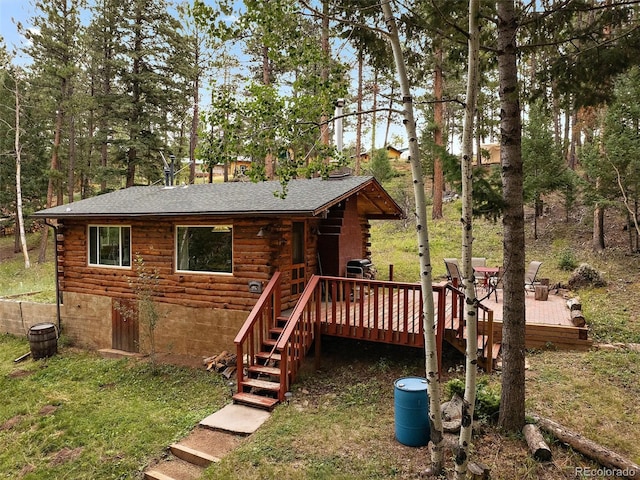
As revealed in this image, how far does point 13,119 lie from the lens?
70.9 feet

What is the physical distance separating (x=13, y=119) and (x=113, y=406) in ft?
71.1

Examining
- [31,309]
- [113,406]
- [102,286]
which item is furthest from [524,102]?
[31,309]

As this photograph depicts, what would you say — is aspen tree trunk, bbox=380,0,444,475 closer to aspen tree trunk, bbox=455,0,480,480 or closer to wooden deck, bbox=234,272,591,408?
aspen tree trunk, bbox=455,0,480,480

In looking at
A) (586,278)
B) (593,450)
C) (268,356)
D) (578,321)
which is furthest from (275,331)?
(586,278)

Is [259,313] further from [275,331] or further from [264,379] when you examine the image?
[264,379]

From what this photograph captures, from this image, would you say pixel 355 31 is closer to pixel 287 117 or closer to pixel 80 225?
pixel 287 117

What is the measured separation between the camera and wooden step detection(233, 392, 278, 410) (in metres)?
6.09

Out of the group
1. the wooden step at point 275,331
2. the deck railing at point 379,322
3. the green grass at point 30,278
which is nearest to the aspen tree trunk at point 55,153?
the green grass at point 30,278

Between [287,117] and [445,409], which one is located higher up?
[287,117]

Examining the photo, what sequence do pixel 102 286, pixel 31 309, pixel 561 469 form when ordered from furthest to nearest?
pixel 31 309 < pixel 102 286 < pixel 561 469

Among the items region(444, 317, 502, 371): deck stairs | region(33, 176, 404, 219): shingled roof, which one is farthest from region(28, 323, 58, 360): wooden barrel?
region(444, 317, 502, 371): deck stairs

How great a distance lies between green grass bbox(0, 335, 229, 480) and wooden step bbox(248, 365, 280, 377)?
64 centimetres

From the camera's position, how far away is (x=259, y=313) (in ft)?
23.2

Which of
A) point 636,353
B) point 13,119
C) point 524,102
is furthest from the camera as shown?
point 13,119
